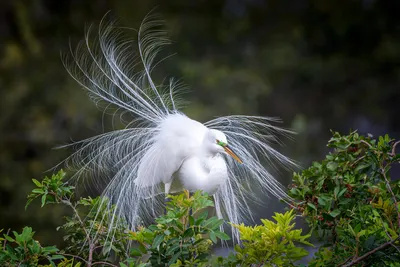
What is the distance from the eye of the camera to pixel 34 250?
911 mm

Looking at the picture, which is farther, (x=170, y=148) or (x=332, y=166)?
(x=170, y=148)

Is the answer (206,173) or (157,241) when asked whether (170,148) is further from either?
(157,241)

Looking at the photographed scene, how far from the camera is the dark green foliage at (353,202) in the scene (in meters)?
0.87

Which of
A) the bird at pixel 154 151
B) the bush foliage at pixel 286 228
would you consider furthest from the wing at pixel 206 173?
the bush foliage at pixel 286 228

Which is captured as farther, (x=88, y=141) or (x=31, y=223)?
(x=31, y=223)

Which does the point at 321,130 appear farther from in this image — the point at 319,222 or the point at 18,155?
the point at 319,222

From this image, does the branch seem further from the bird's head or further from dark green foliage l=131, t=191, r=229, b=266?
the bird's head

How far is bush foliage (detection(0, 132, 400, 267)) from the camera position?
854 mm

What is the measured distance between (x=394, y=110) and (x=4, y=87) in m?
2.24

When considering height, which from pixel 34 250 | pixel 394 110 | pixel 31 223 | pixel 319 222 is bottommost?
pixel 34 250

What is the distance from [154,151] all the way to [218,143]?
0.62 ft

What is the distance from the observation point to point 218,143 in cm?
134

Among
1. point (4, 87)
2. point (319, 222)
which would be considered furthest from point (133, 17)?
point (319, 222)

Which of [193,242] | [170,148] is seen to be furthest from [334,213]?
[170,148]
